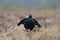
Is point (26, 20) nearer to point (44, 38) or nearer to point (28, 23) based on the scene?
point (28, 23)

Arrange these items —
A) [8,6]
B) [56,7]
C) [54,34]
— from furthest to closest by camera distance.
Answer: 1. [56,7]
2. [8,6]
3. [54,34]

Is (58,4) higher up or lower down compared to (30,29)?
lower down

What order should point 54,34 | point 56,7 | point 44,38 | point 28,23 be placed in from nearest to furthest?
point 44,38 → point 54,34 → point 28,23 → point 56,7

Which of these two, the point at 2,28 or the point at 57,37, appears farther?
the point at 2,28

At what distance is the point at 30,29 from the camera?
45.1ft

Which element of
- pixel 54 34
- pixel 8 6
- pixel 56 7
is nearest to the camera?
pixel 54 34

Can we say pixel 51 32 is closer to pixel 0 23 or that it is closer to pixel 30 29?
pixel 30 29

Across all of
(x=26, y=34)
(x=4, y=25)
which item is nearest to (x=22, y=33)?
(x=26, y=34)

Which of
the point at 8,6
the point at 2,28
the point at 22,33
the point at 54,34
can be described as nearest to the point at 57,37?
the point at 54,34

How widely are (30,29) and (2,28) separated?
2.98ft

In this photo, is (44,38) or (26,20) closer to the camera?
(44,38)

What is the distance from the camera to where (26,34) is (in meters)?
12.4

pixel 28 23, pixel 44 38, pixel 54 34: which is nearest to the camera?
pixel 44 38

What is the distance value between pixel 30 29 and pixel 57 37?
1.49 m
